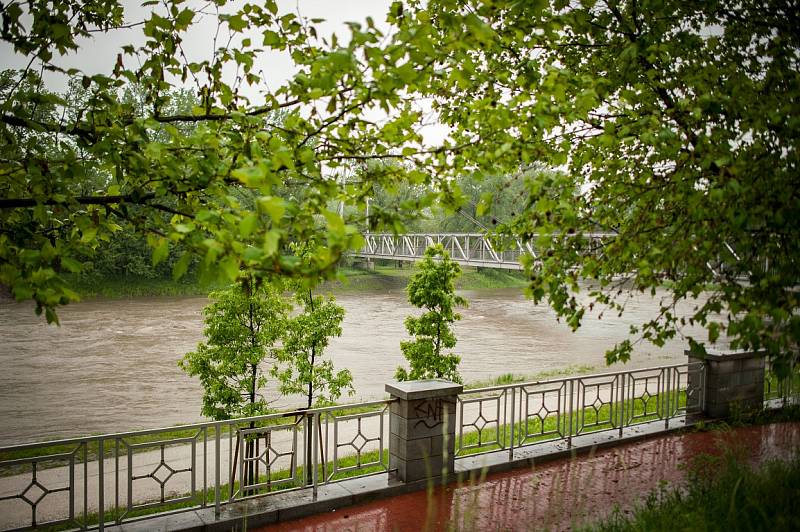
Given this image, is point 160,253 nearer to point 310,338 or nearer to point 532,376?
point 310,338

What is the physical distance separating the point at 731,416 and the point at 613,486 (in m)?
3.61

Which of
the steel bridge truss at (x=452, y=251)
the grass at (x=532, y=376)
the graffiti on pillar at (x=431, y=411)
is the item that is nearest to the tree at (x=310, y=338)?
the graffiti on pillar at (x=431, y=411)

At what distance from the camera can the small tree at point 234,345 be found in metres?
8.14

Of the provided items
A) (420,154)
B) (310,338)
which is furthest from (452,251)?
(420,154)

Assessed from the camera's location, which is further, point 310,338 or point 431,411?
point 310,338

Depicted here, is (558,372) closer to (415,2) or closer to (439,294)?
(439,294)

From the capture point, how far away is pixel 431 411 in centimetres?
640

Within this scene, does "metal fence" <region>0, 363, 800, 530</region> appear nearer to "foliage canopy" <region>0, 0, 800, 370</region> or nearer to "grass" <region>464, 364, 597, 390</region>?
"foliage canopy" <region>0, 0, 800, 370</region>

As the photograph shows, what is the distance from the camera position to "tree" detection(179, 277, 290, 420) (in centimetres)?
814

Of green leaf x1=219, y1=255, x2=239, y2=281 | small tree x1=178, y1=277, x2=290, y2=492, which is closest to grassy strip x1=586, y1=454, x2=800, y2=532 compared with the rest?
green leaf x1=219, y1=255, x2=239, y2=281

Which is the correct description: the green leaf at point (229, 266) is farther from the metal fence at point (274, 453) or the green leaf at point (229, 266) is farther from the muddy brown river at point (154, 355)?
the muddy brown river at point (154, 355)

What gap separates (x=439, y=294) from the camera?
1020 cm

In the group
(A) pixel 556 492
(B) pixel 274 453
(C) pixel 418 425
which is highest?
(C) pixel 418 425

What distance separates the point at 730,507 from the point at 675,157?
2.75 metres
